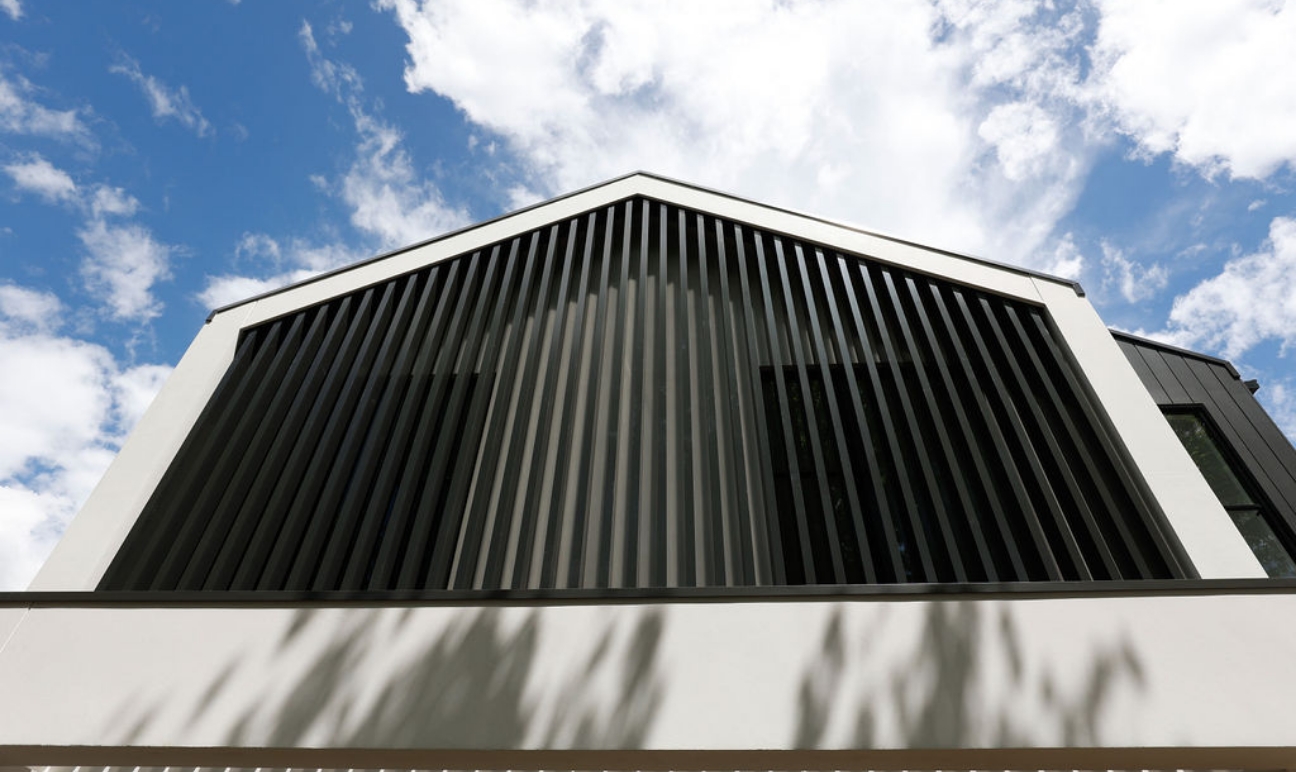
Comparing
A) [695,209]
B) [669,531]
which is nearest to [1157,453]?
[669,531]

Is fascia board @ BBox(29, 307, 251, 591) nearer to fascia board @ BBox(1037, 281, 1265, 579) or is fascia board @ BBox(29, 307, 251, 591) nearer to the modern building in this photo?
the modern building

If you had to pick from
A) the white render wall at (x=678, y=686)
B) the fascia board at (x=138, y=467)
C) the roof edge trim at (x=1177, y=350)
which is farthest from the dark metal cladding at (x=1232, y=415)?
the fascia board at (x=138, y=467)

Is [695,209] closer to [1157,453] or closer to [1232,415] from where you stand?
[1157,453]

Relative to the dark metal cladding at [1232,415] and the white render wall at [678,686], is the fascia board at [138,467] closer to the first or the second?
the white render wall at [678,686]

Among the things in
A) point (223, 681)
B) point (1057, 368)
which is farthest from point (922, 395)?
point (223, 681)

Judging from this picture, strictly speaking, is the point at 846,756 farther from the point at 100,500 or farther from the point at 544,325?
the point at 100,500

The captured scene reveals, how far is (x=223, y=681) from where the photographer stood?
7.52 ft

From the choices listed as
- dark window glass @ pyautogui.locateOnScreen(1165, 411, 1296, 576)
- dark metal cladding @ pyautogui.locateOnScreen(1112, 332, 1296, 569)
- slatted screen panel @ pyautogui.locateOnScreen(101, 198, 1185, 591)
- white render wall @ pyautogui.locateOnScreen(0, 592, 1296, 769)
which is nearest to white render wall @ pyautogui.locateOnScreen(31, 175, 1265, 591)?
slatted screen panel @ pyautogui.locateOnScreen(101, 198, 1185, 591)

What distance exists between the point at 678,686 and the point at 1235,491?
4.90 metres

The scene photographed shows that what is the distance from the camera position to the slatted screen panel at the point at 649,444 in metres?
3.06

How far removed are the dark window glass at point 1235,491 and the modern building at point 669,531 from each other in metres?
0.02

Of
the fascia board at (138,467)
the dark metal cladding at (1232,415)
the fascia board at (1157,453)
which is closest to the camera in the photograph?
the fascia board at (1157,453)

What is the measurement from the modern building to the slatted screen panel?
2 cm

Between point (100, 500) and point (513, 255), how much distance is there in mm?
3014
